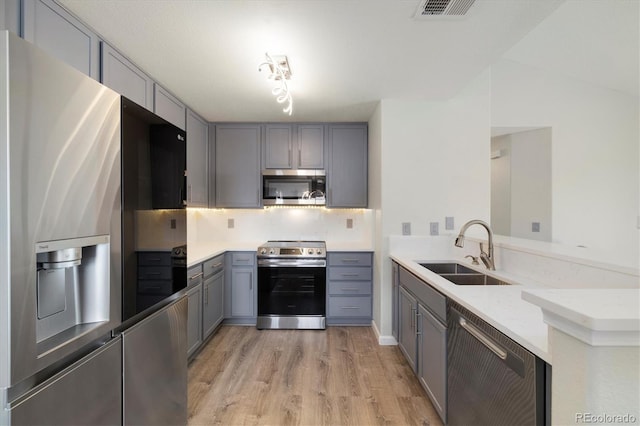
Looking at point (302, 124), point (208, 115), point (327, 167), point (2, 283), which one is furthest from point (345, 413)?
point (208, 115)

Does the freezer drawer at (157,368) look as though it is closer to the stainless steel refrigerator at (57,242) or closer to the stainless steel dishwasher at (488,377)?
the stainless steel refrigerator at (57,242)

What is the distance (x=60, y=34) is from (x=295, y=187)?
2346 mm

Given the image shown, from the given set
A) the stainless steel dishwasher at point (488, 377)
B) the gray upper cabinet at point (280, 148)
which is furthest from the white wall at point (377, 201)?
the stainless steel dishwasher at point (488, 377)

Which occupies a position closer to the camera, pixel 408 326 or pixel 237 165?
pixel 408 326

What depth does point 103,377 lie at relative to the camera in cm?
104

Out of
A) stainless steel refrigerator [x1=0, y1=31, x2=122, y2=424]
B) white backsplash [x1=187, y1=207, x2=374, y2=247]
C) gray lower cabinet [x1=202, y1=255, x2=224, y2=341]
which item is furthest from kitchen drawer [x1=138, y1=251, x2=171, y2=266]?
white backsplash [x1=187, y1=207, x2=374, y2=247]

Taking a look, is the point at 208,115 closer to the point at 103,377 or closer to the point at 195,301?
the point at 195,301

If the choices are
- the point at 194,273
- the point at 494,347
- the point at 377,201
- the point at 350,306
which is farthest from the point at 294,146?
the point at 494,347

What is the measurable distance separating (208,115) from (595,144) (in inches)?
178

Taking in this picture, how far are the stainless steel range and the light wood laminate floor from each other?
0.19 meters

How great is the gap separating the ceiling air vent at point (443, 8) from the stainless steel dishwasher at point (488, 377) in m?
1.55

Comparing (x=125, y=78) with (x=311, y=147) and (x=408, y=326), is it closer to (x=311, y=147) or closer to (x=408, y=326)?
(x=311, y=147)

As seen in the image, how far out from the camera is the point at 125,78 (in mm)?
1938

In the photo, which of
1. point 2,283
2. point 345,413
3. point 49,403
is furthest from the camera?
point 345,413
